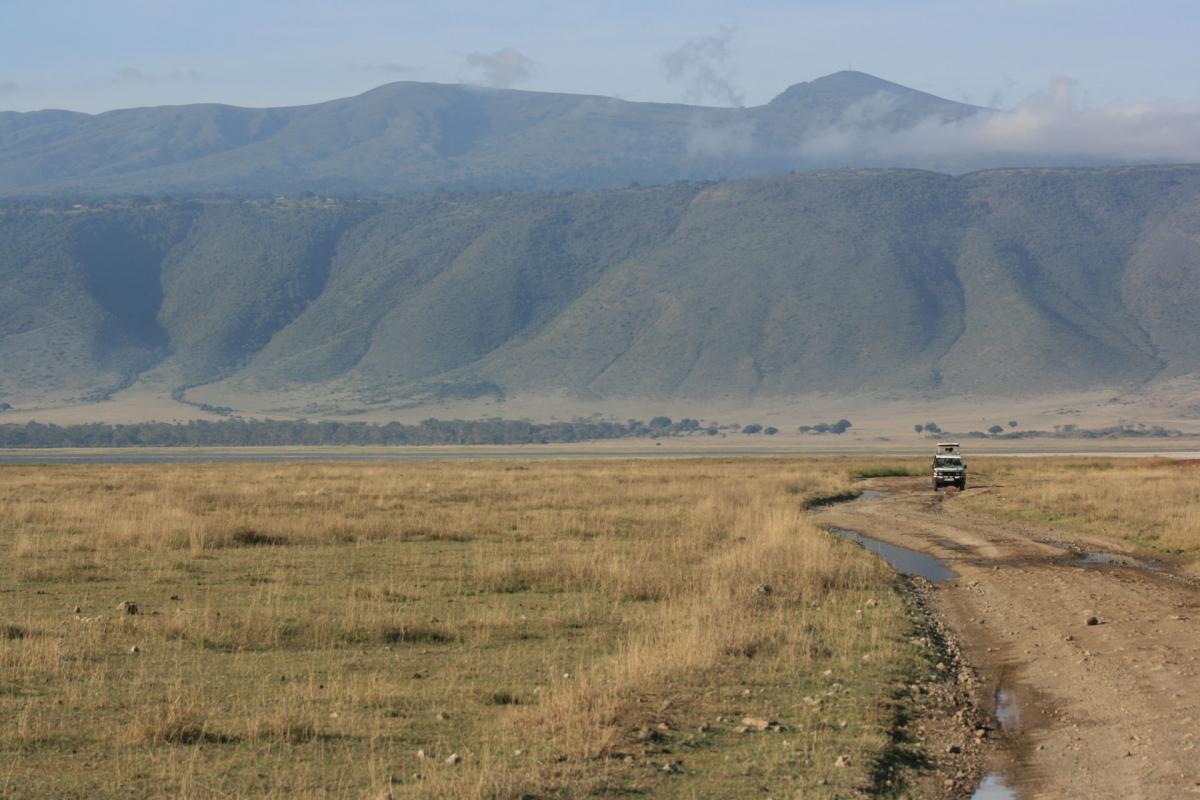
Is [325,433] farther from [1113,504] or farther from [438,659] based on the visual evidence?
[438,659]

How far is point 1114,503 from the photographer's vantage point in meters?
37.8

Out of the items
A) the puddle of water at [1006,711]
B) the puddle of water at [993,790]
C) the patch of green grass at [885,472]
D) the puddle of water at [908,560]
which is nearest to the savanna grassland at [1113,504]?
the puddle of water at [908,560]

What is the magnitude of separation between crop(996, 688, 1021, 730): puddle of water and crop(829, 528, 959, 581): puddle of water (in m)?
9.90

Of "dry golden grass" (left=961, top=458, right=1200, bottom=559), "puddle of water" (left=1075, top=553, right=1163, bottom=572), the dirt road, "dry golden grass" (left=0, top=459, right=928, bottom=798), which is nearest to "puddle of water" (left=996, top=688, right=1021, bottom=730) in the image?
the dirt road

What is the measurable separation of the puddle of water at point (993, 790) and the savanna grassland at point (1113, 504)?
15951 millimetres

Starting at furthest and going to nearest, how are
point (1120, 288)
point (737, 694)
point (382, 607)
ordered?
point (1120, 288) < point (382, 607) < point (737, 694)

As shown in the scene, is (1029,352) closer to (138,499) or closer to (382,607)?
(138,499)

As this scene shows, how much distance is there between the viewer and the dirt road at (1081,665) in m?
10.6

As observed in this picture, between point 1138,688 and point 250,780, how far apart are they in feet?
25.9

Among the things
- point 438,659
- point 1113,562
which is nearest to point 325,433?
point 1113,562

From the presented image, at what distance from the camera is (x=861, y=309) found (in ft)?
609

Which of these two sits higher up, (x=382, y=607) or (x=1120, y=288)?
(x=1120, y=288)

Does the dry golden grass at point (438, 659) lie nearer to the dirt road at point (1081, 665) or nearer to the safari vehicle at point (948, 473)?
the dirt road at point (1081, 665)

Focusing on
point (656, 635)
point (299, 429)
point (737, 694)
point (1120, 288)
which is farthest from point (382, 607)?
point (1120, 288)
